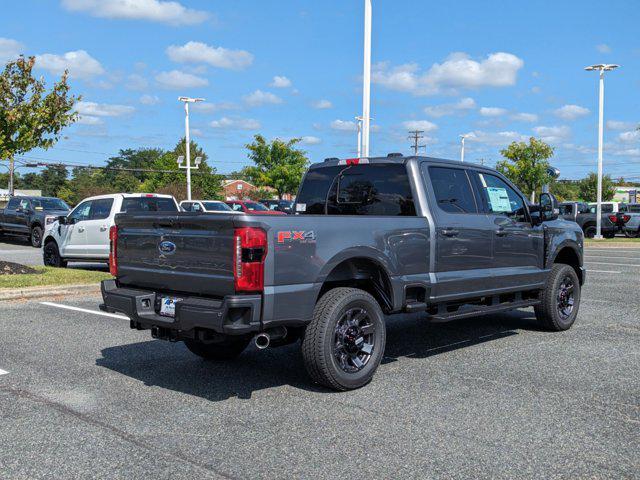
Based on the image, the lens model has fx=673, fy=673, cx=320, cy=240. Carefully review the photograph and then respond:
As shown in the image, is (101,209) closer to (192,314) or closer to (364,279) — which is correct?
(364,279)

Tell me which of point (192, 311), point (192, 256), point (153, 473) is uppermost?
point (192, 256)

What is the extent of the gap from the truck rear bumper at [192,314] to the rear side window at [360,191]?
2283 mm

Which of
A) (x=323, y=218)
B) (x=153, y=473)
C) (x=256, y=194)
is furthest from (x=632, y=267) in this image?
(x=256, y=194)

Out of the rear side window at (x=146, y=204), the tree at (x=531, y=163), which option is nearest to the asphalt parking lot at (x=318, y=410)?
the rear side window at (x=146, y=204)

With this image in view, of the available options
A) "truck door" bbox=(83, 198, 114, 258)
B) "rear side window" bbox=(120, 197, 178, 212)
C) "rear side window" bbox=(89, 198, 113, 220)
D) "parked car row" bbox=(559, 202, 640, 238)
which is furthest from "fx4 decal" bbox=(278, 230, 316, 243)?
"parked car row" bbox=(559, 202, 640, 238)

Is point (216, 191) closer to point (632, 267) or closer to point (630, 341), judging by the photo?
point (632, 267)

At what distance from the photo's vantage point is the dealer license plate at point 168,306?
529 centimetres

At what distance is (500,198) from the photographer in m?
7.50

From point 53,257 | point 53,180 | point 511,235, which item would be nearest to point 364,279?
point 511,235

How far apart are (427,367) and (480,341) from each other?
153 cm

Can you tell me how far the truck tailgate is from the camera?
5.00 meters

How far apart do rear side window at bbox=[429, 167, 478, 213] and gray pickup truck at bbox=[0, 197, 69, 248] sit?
18.0 meters

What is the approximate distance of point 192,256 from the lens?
5234 millimetres

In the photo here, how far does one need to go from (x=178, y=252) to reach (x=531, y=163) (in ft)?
152
